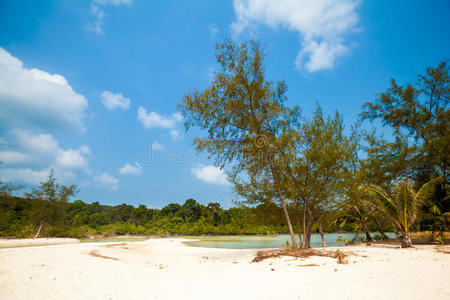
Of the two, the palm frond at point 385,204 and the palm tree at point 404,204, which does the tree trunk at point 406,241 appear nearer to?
the palm tree at point 404,204

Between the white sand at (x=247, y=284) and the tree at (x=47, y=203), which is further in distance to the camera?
the tree at (x=47, y=203)

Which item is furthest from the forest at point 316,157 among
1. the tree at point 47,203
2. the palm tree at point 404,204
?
the tree at point 47,203

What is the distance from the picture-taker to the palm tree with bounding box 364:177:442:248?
1070 cm

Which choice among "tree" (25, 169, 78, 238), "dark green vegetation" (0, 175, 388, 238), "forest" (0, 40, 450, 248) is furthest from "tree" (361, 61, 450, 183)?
"tree" (25, 169, 78, 238)

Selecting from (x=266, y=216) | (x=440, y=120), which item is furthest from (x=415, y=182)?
(x=266, y=216)

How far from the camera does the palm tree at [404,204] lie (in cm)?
1070

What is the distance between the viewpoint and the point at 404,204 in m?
10.9

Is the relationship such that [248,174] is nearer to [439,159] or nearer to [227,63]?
[227,63]

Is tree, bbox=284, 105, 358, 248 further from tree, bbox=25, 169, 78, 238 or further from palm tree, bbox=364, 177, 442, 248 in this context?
tree, bbox=25, 169, 78, 238

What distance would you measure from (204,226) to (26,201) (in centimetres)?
3578

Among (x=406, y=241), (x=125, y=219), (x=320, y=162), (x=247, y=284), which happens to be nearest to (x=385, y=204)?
(x=406, y=241)

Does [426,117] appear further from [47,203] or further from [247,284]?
[47,203]

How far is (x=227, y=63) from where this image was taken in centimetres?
1155

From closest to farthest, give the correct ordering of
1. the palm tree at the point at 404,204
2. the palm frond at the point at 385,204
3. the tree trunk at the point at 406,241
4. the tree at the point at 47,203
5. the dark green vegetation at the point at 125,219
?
the tree trunk at the point at 406,241 < the palm tree at the point at 404,204 < the palm frond at the point at 385,204 < the dark green vegetation at the point at 125,219 < the tree at the point at 47,203
